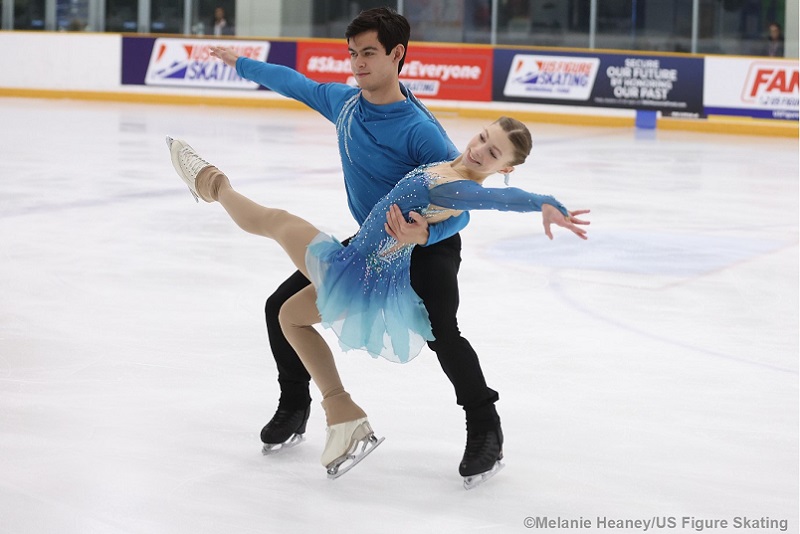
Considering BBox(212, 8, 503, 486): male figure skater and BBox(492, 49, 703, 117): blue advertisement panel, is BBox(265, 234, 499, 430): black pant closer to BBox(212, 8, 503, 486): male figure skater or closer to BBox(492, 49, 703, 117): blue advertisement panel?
→ BBox(212, 8, 503, 486): male figure skater

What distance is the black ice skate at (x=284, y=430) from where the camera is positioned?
124 inches

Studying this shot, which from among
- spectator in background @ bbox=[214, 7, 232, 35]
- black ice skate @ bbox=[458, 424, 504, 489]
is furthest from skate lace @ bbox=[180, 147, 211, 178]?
spectator in background @ bbox=[214, 7, 232, 35]

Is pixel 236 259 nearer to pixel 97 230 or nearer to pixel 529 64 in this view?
pixel 97 230

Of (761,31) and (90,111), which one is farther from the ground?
(761,31)

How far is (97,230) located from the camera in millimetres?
6387

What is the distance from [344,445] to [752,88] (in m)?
11.8

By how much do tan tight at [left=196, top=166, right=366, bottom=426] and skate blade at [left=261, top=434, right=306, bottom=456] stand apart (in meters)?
0.22

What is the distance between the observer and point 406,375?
3908 millimetres

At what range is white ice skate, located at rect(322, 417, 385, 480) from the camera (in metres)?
2.96

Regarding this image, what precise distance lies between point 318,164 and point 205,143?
1814mm

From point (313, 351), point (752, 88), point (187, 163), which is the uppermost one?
point (752, 88)

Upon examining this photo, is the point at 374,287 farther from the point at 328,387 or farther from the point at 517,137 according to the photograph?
the point at 517,137

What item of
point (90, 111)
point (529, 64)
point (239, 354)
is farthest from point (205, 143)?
point (239, 354)

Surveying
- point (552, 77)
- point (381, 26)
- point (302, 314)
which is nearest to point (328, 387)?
point (302, 314)
